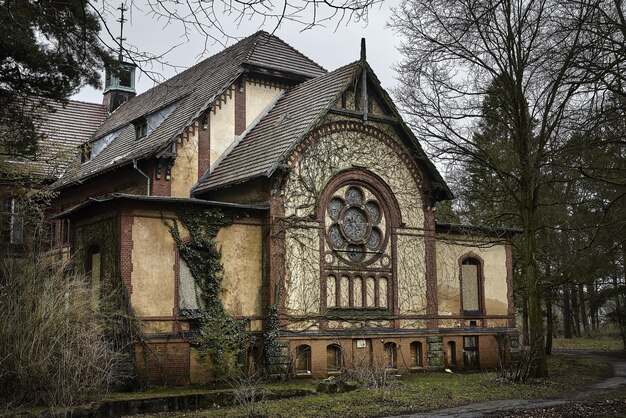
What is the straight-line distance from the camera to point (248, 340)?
70.2 ft

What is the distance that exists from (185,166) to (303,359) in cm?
767

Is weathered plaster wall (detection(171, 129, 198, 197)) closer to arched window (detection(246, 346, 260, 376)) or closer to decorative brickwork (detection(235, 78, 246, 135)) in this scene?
decorative brickwork (detection(235, 78, 246, 135))

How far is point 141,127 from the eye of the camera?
28281mm

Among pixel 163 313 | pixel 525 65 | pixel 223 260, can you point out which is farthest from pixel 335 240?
pixel 525 65

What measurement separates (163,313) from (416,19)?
11463 mm

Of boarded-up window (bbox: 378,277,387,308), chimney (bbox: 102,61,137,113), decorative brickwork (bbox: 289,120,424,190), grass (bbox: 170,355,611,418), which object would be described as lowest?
grass (bbox: 170,355,611,418)

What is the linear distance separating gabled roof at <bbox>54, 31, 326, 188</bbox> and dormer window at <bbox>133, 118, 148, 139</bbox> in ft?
0.84

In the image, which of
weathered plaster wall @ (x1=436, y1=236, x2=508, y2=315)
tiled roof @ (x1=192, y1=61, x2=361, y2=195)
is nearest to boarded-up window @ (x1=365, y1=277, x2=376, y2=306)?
weathered plaster wall @ (x1=436, y1=236, x2=508, y2=315)

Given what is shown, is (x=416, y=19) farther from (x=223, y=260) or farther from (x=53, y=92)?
A: (x=53, y=92)

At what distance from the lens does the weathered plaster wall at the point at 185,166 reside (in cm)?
2452

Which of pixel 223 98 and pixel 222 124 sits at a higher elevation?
pixel 223 98

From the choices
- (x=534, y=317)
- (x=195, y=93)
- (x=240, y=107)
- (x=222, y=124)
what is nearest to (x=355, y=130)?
(x=240, y=107)

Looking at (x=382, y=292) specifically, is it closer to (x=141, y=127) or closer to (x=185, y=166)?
(x=185, y=166)

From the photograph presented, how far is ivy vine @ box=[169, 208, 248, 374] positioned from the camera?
20500 millimetres
